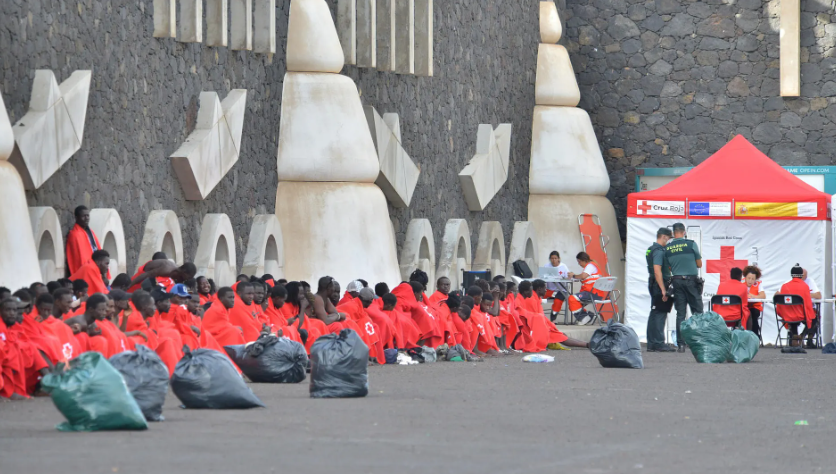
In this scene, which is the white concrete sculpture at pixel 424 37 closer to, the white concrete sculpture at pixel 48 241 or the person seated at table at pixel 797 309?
the person seated at table at pixel 797 309

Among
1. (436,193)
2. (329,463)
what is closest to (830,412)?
(329,463)

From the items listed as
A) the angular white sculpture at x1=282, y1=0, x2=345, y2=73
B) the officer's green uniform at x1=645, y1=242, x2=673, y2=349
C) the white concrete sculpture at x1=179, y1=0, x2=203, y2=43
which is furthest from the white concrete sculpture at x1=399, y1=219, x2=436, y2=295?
the white concrete sculpture at x1=179, y1=0, x2=203, y2=43

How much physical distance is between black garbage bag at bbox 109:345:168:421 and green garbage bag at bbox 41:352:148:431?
1.61 feet

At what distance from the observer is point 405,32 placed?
69.6ft

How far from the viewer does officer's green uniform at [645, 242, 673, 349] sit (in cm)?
1697

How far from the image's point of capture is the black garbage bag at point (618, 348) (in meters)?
13.9

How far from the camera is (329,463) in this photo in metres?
6.59

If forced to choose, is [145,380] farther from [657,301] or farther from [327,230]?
[657,301]

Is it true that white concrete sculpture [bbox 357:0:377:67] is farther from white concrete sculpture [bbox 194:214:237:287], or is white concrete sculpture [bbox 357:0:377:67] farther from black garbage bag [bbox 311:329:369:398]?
black garbage bag [bbox 311:329:369:398]

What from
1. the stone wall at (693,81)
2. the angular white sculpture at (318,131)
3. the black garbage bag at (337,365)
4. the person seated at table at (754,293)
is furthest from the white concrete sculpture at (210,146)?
the stone wall at (693,81)

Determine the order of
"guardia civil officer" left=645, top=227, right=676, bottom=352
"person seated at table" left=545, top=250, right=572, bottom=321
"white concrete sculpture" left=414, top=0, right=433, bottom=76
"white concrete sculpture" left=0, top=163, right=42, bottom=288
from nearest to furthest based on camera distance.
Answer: "white concrete sculpture" left=0, top=163, right=42, bottom=288 < "guardia civil officer" left=645, top=227, right=676, bottom=352 < "white concrete sculpture" left=414, top=0, right=433, bottom=76 < "person seated at table" left=545, top=250, right=572, bottom=321

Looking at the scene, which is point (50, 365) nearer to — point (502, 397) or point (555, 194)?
point (502, 397)

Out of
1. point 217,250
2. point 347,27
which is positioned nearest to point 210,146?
point 217,250

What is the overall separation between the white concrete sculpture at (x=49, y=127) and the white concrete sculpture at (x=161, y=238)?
1.49 meters
